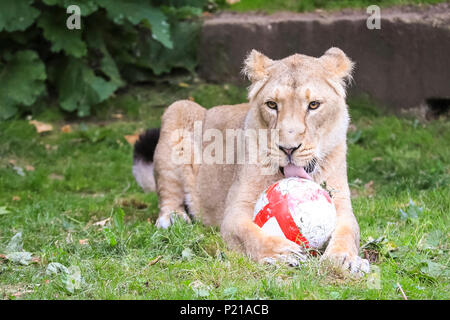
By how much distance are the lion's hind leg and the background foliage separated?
2.95m

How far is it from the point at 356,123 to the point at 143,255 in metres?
5.10

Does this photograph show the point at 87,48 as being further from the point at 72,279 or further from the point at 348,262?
the point at 348,262

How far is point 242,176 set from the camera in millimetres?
5781

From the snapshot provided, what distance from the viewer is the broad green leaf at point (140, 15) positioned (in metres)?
10.1

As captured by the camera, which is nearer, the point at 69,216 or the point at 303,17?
the point at 69,216

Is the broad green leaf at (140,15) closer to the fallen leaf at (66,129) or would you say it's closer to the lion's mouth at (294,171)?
the fallen leaf at (66,129)

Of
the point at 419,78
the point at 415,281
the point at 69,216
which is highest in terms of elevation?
the point at 419,78

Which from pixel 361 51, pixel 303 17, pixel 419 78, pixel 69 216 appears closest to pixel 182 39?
pixel 303 17

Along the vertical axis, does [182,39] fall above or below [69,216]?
above

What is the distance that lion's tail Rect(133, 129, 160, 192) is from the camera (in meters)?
7.96

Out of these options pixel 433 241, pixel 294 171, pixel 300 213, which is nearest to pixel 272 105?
pixel 294 171

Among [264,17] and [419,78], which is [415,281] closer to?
[419,78]

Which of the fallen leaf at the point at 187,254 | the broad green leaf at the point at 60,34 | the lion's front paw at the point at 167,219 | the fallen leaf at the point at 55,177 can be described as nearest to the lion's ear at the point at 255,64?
the fallen leaf at the point at 187,254

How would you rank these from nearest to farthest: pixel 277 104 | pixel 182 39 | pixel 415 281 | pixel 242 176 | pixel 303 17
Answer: pixel 415 281
pixel 277 104
pixel 242 176
pixel 303 17
pixel 182 39
